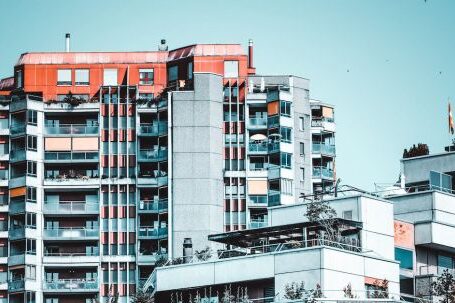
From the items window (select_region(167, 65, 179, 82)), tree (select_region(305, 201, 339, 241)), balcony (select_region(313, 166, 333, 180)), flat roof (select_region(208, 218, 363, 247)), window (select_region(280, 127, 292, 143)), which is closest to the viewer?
tree (select_region(305, 201, 339, 241))

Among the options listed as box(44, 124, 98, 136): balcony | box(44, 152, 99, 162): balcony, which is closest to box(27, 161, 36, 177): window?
box(44, 152, 99, 162): balcony

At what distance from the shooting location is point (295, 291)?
8738cm

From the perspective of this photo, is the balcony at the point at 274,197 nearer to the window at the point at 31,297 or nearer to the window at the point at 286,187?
the window at the point at 286,187

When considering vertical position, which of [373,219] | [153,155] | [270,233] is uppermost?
[153,155]

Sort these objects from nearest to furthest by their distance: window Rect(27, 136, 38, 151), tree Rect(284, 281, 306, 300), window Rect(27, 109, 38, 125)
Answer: tree Rect(284, 281, 306, 300)
window Rect(27, 136, 38, 151)
window Rect(27, 109, 38, 125)

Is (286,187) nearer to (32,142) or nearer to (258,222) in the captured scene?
(258,222)

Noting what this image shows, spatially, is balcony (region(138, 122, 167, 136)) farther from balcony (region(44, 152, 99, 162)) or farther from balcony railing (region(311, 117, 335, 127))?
balcony railing (region(311, 117, 335, 127))

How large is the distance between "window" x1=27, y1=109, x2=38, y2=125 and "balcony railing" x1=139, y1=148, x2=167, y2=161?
1045 cm

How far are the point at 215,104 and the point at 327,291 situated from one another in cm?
5765

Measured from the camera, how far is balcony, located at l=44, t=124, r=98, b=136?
147m

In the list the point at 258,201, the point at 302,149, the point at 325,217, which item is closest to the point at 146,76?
the point at 302,149

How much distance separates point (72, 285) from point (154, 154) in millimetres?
14052

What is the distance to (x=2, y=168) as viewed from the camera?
481 ft

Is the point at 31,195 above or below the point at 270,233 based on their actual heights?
above
